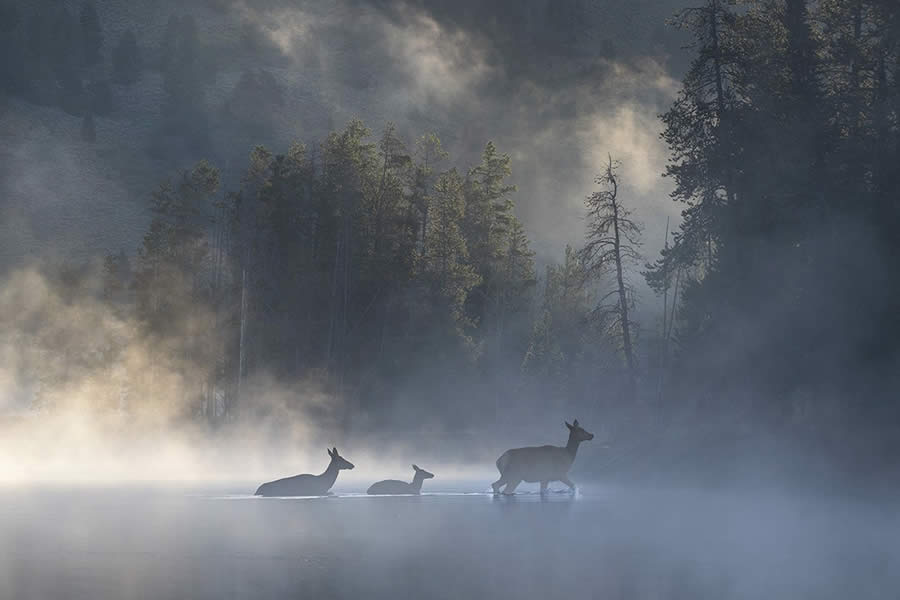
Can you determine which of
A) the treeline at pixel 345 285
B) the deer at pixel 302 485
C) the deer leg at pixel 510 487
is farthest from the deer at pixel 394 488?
the treeline at pixel 345 285

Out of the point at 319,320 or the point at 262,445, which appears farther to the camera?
the point at 319,320

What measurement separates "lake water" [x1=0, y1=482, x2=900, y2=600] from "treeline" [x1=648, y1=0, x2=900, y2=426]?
997cm

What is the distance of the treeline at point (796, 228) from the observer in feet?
145

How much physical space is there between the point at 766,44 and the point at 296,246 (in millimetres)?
39022

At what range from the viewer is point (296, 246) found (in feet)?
297

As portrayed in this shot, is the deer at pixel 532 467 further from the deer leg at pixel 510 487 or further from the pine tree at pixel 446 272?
the pine tree at pixel 446 272

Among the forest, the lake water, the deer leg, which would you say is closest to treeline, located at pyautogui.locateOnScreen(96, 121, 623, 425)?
the forest

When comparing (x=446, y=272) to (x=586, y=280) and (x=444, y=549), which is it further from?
(x=444, y=549)

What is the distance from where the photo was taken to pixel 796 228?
48.4m

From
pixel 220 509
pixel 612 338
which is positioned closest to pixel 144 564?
Result: pixel 220 509

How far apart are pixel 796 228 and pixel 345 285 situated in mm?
43707

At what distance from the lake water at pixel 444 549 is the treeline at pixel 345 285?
52.6 m

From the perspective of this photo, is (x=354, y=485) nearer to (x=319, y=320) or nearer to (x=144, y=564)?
(x=144, y=564)

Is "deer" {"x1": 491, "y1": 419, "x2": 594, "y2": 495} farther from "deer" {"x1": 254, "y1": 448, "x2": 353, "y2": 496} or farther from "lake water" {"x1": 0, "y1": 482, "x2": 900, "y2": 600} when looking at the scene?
"deer" {"x1": 254, "y1": 448, "x2": 353, "y2": 496}
